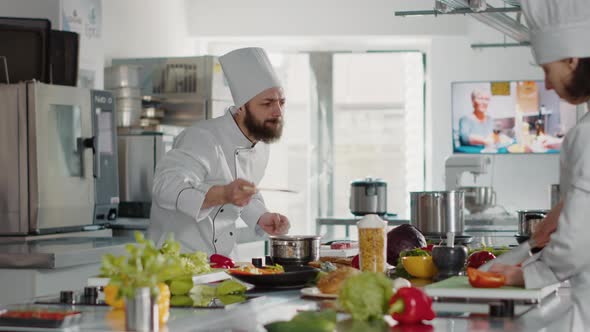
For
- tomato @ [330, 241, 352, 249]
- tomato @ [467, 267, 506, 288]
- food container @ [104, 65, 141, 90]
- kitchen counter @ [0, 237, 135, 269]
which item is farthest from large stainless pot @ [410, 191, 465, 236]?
food container @ [104, 65, 141, 90]

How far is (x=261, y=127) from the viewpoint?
4.24 metres

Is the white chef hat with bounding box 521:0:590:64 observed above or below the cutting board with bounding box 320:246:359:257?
above

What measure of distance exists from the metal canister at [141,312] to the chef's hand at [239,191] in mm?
1351

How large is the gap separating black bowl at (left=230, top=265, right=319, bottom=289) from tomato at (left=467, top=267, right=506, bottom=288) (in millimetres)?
559

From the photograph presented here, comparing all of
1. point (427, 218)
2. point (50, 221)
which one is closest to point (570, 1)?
point (427, 218)

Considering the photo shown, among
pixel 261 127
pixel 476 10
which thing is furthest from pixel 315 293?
pixel 476 10

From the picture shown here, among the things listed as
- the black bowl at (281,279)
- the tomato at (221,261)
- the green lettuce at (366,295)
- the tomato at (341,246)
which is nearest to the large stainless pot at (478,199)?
the tomato at (341,246)

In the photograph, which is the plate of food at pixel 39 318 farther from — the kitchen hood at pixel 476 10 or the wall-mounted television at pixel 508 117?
the wall-mounted television at pixel 508 117

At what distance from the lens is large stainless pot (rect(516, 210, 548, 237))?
14.0 feet

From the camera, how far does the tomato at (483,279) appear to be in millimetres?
2469

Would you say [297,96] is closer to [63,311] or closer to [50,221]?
[50,221]

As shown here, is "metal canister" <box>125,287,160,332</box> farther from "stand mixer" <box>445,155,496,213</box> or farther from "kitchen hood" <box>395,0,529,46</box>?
"stand mixer" <box>445,155,496,213</box>

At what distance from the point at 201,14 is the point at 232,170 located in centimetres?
553

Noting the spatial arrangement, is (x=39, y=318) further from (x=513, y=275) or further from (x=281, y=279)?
(x=513, y=275)
